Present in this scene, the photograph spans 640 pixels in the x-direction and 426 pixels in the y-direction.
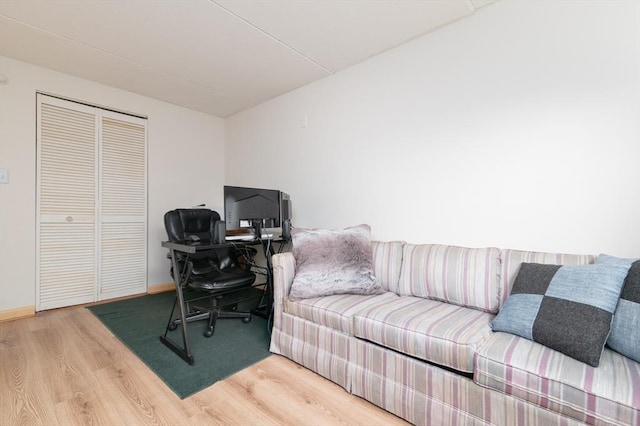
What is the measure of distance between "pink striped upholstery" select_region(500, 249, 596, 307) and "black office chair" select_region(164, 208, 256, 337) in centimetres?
181

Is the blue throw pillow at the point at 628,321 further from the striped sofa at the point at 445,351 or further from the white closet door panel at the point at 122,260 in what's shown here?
the white closet door panel at the point at 122,260

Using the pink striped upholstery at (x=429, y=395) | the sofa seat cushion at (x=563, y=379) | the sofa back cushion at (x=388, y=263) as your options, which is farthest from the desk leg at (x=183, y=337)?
the sofa seat cushion at (x=563, y=379)

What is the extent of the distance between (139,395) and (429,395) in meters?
1.55

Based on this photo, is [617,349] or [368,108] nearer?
[617,349]

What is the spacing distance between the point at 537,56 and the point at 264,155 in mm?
2809

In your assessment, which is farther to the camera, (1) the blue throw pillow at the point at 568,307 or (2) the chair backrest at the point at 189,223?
(2) the chair backrest at the point at 189,223

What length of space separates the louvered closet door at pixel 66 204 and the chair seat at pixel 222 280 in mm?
1619

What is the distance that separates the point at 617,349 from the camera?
1.19m

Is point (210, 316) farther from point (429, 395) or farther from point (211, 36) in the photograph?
point (211, 36)

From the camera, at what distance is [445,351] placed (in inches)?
52.7

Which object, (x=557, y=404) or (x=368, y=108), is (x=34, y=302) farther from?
(x=557, y=404)

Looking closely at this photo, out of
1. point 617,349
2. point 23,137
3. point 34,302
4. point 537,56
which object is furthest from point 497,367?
point 23,137

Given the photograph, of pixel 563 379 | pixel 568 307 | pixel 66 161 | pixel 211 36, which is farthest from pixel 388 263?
pixel 66 161

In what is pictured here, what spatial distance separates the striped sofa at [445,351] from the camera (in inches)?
42.0
